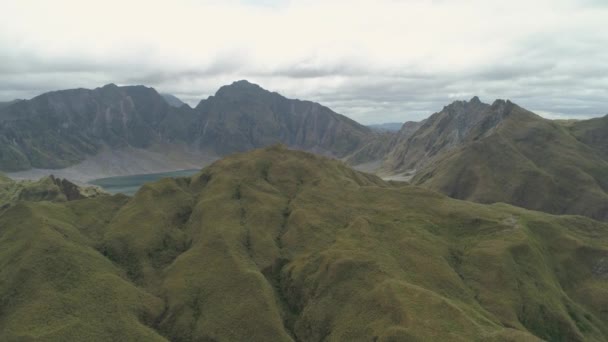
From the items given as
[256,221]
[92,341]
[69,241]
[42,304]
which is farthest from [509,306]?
[69,241]

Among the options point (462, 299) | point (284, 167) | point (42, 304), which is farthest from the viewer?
point (284, 167)

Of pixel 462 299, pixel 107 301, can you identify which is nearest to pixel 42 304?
pixel 107 301

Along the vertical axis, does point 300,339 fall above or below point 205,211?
below

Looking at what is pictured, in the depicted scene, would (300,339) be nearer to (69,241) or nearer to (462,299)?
(462,299)

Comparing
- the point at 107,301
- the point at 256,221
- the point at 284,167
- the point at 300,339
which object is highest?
the point at 284,167

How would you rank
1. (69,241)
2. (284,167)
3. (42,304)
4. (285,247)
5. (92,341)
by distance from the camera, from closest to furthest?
(92,341) → (42,304) → (69,241) → (285,247) → (284,167)

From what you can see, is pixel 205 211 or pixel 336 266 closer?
pixel 336 266
